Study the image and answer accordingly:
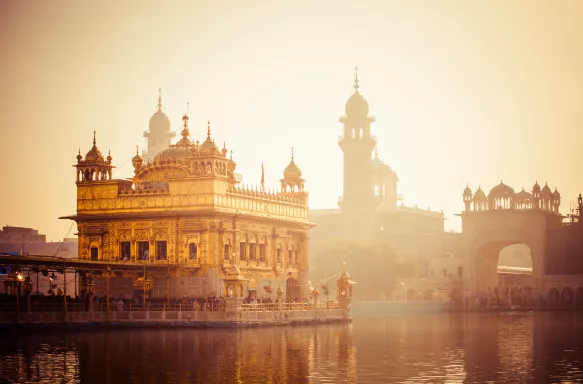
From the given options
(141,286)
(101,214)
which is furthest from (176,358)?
(101,214)

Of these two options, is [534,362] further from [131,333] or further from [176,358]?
[131,333]

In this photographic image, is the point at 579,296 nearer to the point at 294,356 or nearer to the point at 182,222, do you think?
the point at 182,222

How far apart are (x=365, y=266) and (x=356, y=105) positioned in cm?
2950

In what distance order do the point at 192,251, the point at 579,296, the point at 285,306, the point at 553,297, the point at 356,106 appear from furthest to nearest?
the point at 356,106, the point at 553,297, the point at 579,296, the point at 285,306, the point at 192,251

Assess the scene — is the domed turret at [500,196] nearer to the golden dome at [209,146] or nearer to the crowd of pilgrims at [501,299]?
the crowd of pilgrims at [501,299]

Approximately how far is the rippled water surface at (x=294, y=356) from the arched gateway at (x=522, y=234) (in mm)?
40965

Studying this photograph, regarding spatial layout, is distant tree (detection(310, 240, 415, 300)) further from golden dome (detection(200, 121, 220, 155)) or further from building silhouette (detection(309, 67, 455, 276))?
golden dome (detection(200, 121, 220, 155))

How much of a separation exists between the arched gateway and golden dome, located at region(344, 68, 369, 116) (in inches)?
1200

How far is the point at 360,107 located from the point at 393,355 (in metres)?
88.3

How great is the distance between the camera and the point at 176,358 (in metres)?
32.5

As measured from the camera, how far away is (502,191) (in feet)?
298

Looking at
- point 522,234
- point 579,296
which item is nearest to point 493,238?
point 522,234

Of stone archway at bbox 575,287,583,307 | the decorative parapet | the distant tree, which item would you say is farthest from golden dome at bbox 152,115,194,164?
stone archway at bbox 575,287,583,307

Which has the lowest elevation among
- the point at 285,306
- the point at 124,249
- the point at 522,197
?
the point at 285,306
